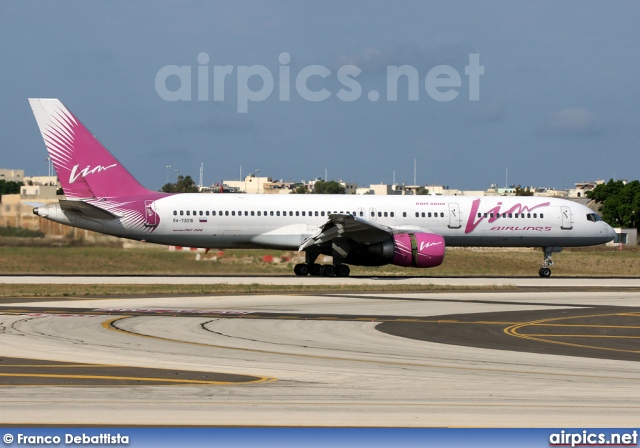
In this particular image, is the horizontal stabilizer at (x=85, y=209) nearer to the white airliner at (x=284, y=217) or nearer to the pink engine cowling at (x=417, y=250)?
the white airliner at (x=284, y=217)

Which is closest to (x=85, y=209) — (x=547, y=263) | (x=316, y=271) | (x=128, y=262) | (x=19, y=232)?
(x=128, y=262)

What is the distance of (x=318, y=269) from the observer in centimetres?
4488

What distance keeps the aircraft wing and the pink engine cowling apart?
773 mm

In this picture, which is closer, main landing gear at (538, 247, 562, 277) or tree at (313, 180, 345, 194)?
main landing gear at (538, 247, 562, 277)

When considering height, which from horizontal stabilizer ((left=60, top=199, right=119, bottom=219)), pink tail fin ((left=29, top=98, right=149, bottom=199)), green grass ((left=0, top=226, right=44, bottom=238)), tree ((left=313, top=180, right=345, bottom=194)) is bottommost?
green grass ((left=0, top=226, right=44, bottom=238))

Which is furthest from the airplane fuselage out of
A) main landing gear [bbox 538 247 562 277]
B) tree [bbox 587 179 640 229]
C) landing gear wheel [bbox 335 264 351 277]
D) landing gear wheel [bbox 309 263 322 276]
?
tree [bbox 587 179 640 229]

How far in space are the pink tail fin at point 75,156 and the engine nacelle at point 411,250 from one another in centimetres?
1203

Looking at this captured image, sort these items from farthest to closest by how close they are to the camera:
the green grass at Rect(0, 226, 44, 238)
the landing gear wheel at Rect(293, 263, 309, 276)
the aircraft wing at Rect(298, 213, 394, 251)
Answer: the green grass at Rect(0, 226, 44, 238), the landing gear wheel at Rect(293, 263, 309, 276), the aircraft wing at Rect(298, 213, 394, 251)

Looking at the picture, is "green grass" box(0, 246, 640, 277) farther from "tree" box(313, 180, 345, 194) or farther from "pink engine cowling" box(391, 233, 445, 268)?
"tree" box(313, 180, 345, 194)

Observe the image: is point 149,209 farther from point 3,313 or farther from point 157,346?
point 157,346

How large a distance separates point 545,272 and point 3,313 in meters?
30.6

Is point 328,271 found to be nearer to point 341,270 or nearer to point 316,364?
point 341,270

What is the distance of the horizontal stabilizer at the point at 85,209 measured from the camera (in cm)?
4078

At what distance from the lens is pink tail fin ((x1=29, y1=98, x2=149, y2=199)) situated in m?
41.8
